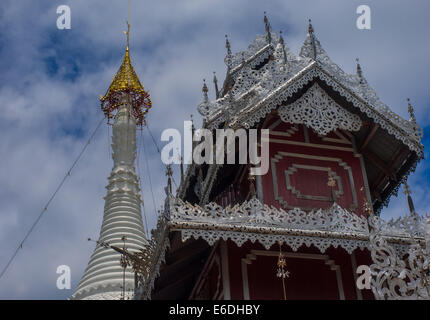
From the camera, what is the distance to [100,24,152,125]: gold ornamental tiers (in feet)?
126

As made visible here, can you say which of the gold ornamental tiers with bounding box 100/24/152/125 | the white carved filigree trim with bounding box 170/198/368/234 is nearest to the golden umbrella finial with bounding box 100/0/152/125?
the gold ornamental tiers with bounding box 100/24/152/125

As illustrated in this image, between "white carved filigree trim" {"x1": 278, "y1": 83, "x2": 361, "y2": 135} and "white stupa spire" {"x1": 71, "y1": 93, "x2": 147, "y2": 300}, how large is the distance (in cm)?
960

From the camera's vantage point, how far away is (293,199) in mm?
16156

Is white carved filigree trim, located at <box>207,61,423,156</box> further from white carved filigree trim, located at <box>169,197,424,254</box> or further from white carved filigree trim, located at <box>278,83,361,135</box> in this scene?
white carved filigree trim, located at <box>169,197,424,254</box>

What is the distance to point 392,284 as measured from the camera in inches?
515

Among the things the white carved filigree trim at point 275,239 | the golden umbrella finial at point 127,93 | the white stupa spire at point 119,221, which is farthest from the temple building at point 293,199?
the golden umbrella finial at point 127,93

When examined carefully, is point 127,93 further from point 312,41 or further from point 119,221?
point 312,41

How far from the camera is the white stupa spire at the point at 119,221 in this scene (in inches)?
1044

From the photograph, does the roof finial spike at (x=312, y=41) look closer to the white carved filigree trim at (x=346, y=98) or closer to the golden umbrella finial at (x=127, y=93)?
the white carved filigree trim at (x=346, y=98)

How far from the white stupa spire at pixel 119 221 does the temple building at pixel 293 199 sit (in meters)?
8.04

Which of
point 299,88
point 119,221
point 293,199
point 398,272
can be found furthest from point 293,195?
point 119,221
